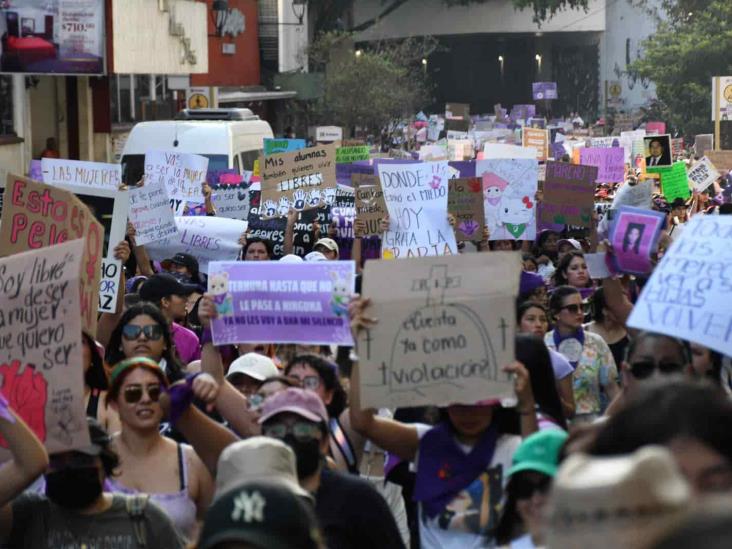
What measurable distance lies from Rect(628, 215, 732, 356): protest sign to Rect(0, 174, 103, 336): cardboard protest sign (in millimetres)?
2956

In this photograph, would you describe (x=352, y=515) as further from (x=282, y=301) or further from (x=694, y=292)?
(x=282, y=301)

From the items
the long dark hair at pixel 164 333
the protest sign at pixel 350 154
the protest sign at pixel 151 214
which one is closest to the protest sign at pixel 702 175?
the protest sign at pixel 350 154

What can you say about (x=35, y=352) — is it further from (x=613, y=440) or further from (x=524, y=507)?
(x=613, y=440)

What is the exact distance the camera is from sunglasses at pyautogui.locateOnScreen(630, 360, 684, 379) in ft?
15.9

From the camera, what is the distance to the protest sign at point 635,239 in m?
7.16

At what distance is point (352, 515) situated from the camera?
4293mm

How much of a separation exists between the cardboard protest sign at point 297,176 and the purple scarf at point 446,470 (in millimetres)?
9364

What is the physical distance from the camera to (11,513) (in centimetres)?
438

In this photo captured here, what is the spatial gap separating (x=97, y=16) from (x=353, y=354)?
73.4ft

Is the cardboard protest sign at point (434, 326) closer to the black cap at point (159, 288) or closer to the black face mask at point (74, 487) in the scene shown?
the black face mask at point (74, 487)

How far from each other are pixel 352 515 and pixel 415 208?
23.0 ft

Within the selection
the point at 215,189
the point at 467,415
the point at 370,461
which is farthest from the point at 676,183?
the point at 467,415

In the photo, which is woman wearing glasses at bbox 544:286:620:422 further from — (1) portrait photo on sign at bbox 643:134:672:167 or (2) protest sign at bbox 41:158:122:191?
(1) portrait photo on sign at bbox 643:134:672:167

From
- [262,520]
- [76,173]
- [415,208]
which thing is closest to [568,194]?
[415,208]
